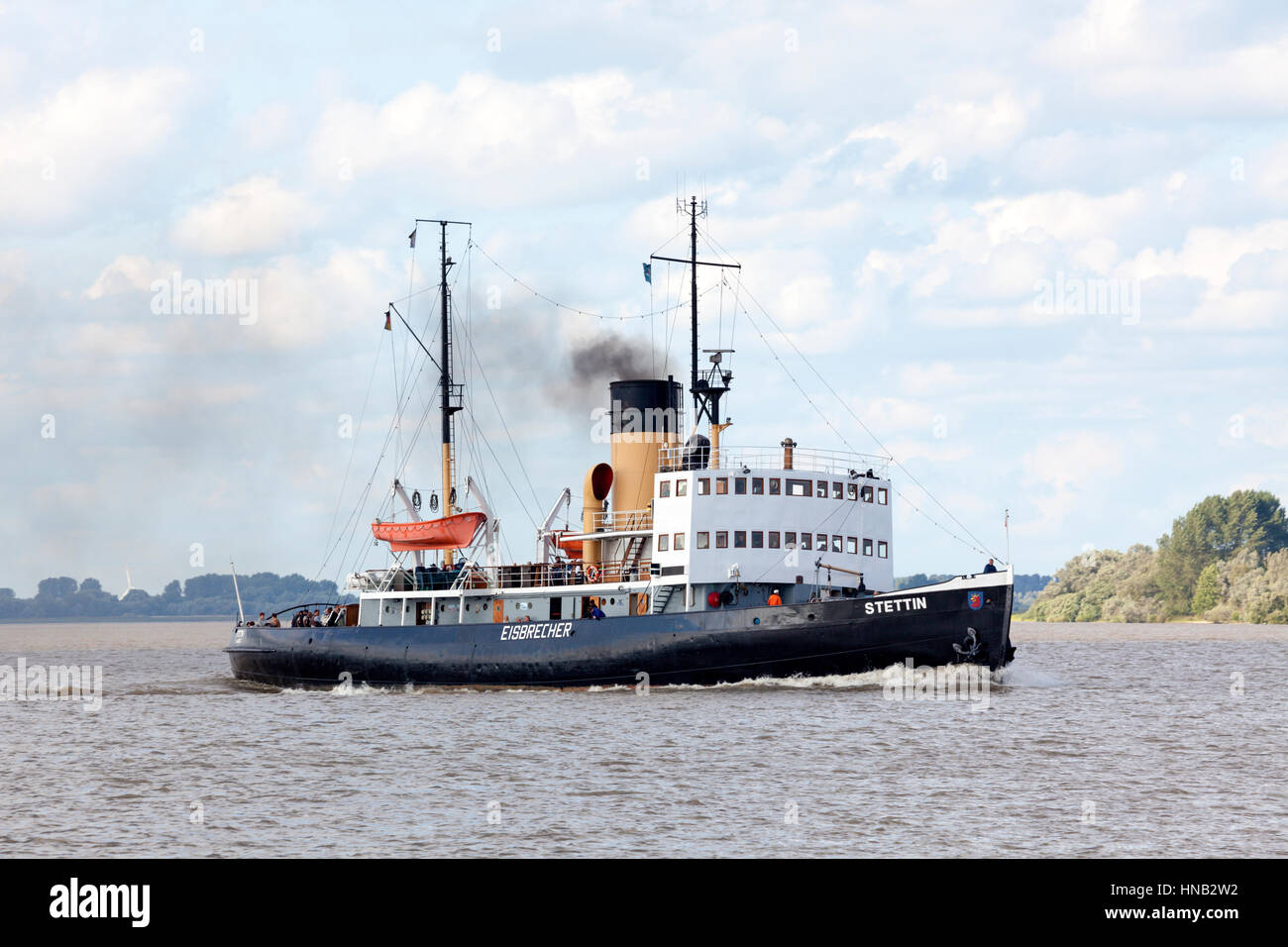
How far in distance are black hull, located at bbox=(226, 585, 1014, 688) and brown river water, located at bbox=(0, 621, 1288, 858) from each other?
725 millimetres

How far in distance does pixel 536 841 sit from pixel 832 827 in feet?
15.4

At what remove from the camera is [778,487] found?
4369 centimetres

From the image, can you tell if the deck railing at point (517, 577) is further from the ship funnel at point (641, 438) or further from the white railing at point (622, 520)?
the ship funnel at point (641, 438)

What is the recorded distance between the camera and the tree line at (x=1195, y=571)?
14650 cm

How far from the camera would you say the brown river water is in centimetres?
2155

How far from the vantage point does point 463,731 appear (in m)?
34.7

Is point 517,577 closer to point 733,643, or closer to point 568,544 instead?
point 568,544

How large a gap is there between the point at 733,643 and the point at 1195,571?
418 ft

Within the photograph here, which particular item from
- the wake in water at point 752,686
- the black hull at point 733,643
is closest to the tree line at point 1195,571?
the wake in water at point 752,686

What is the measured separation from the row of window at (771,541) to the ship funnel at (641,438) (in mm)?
4418
